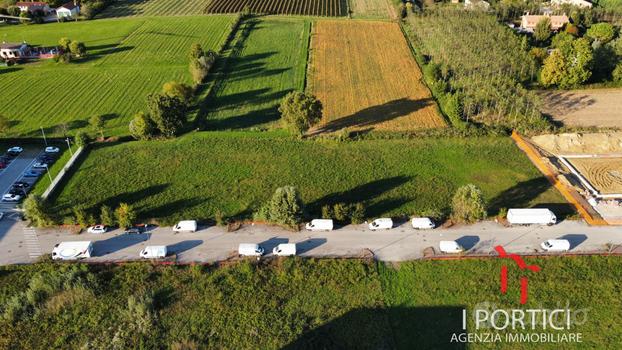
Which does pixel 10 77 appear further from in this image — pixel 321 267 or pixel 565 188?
pixel 565 188

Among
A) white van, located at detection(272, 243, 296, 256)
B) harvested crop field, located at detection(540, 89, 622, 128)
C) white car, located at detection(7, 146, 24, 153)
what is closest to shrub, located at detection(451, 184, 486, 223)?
white van, located at detection(272, 243, 296, 256)

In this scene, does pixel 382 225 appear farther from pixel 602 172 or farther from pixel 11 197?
pixel 11 197

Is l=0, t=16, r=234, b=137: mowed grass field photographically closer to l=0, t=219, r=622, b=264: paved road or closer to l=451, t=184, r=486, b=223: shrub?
l=0, t=219, r=622, b=264: paved road

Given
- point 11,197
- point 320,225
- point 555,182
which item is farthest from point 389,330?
point 11,197

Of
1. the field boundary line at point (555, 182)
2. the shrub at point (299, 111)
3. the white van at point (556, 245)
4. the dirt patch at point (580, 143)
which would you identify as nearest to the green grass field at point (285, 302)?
the white van at point (556, 245)

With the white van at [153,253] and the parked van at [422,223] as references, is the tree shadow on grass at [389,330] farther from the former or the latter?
the white van at [153,253]

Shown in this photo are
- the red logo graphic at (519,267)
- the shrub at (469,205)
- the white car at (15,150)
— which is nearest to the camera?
the red logo graphic at (519,267)

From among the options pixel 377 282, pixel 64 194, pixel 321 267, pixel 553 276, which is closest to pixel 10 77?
pixel 64 194
